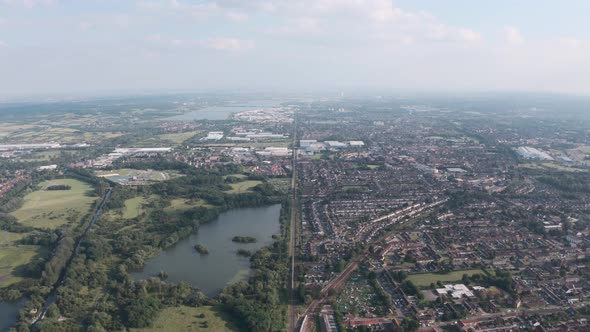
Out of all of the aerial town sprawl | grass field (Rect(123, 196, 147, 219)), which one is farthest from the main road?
grass field (Rect(123, 196, 147, 219))

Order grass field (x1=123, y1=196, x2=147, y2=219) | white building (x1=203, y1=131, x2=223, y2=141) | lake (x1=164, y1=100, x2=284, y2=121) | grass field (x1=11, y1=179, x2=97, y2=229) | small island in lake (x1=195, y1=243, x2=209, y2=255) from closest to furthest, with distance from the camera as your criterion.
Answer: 1. small island in lake (x1=195, y1=243, x2=209, y2=255)
2. grass field (x1=11, y1=179, x2=97, y2=229)
3. grass field (x1=123, y1=196, x2=147, y2=219)
4. white building (x1=203, y1=131, x2=223, y2=141)
5. lake (x1=164, y1=100, x2=284, y2=121)

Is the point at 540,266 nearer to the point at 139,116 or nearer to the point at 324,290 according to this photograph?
the point at 324,290

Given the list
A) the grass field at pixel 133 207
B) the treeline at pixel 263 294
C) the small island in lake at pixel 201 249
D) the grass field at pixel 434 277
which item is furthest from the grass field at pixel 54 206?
the grass field at pixel 434 277

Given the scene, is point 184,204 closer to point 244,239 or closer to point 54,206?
point 244,239

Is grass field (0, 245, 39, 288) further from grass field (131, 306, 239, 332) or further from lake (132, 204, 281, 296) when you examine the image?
grass field (131, 306, 239, 332)

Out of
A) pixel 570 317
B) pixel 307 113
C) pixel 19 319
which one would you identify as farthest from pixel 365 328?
pixel 307 113

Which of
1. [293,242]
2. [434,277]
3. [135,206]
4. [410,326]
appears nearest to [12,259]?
[135,206]
